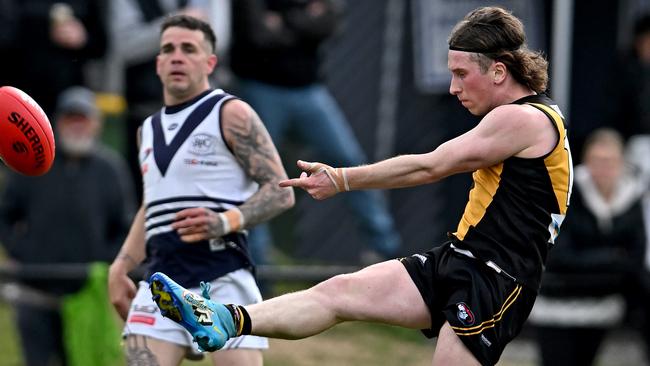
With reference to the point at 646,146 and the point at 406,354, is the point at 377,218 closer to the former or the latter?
the point at 406,354

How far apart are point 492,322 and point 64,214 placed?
5.01m

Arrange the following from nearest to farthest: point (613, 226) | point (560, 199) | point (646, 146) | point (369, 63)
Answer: point (560, 199) → point (613, 226) → point (646, 146) → point (369, 63)

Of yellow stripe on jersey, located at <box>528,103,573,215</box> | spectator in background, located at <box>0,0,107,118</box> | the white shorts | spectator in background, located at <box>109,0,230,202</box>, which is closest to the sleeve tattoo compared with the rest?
the white shorts

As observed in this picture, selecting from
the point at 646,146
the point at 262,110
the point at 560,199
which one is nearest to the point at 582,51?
the point at 646,146

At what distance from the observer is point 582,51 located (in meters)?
13.4

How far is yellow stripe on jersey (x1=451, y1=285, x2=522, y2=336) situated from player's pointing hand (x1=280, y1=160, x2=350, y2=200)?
2.71ft

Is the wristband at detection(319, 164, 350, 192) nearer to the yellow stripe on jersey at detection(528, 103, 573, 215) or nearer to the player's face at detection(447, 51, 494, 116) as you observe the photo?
the player's face at detection(447, 51, 494, 116)

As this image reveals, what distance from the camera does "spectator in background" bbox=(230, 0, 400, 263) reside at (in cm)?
1195

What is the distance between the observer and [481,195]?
704cm

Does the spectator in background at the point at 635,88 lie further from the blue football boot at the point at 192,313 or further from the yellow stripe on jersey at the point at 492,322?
the blue football boot at the point at 192,313

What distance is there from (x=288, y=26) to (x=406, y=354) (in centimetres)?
297

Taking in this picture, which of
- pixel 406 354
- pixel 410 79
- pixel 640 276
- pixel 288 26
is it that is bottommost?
pixel 406 354

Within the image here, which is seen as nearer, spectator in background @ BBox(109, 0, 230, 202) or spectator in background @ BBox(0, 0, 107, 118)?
spectator in background @ BBox(0, 0, 107, 118)

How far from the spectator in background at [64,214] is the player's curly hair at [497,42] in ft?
15.6
